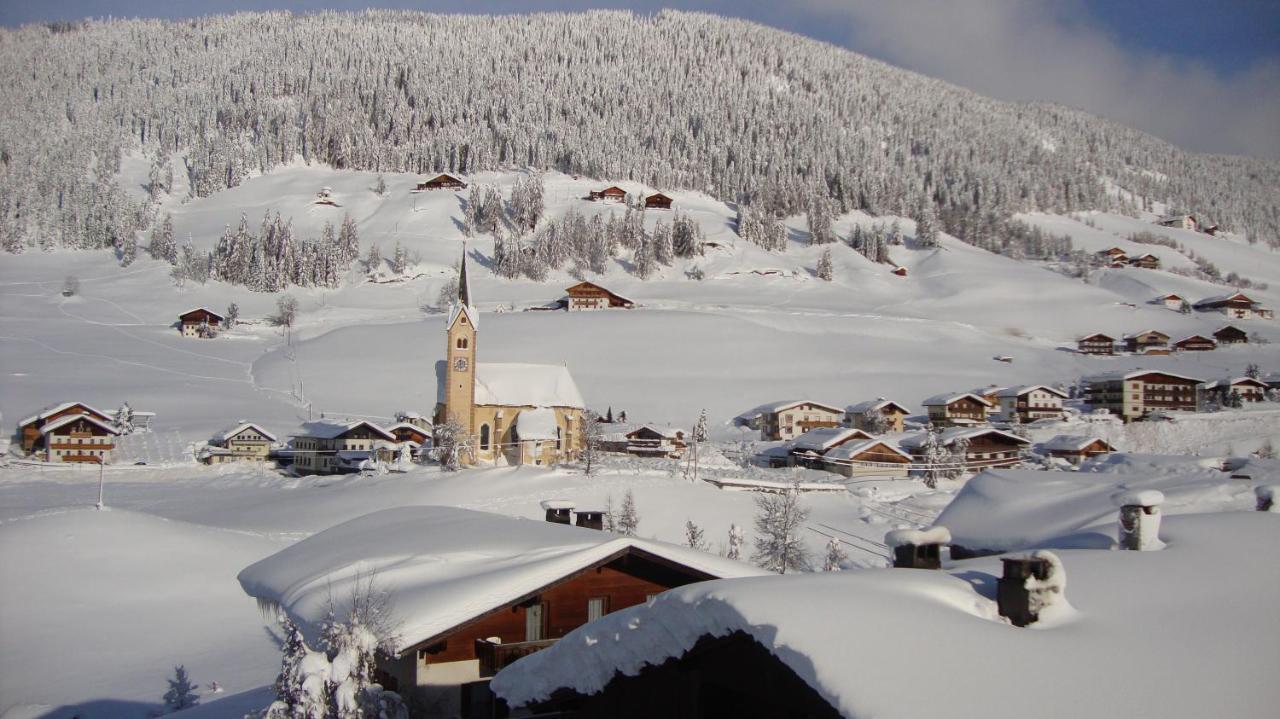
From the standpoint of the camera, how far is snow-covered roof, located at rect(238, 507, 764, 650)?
845 cm

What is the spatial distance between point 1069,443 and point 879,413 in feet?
37.8

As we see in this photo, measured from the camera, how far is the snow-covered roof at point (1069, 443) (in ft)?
164

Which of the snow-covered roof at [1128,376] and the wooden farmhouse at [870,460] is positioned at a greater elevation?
the snow-covered roof at [1128,376]

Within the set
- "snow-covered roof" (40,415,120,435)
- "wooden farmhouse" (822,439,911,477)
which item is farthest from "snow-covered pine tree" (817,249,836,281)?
"snow-covered roof" (40,415,120,435)

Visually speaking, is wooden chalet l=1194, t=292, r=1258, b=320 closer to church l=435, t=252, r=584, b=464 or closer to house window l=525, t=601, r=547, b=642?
church l=435, t=252, r=584, b=464

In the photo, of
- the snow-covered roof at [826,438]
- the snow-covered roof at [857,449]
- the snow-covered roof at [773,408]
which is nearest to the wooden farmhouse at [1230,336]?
the snow-covered roof at [773,408]

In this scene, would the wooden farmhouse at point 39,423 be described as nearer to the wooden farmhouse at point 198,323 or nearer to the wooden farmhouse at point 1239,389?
the wooden farmhouse at point 198,323

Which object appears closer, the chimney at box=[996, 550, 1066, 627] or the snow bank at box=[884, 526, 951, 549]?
the chimney at box=[996, 550, 1066, 627]

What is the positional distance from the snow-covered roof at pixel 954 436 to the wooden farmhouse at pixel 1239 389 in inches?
769

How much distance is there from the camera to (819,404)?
200 feet

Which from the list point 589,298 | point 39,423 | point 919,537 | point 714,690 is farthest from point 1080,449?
point 39,423

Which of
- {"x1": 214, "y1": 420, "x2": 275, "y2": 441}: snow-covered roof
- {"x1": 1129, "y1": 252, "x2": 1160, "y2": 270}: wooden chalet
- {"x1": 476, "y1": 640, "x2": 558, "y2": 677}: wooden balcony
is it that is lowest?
{"x1": 214, "y1": 420, "x2": 275, "y2": 441}: snow-covered roof

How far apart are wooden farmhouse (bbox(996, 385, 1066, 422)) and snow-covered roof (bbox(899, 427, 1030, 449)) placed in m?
9.00

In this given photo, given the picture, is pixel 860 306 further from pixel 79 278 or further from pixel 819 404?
pixel 79 278
